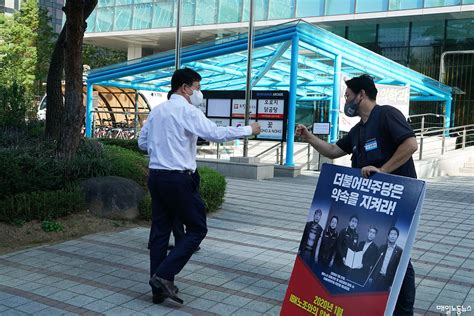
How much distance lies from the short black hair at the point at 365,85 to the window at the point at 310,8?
73.5 feet

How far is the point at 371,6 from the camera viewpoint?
23781mm

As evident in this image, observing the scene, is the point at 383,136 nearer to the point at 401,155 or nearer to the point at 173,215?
the point at 401,155

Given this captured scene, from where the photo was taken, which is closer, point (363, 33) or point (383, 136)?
point (383, 136)

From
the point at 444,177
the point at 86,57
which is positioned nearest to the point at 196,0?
the point at 86,57

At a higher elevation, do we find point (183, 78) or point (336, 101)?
point (336, 101)

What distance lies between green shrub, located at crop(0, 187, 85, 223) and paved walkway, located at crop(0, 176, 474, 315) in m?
0.61

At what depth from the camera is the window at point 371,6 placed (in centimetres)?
2356

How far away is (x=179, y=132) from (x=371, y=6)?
2202cm

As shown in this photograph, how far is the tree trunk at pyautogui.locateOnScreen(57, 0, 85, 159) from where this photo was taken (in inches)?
301

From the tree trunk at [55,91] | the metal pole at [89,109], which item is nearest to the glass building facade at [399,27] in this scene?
the metal pole at [89,109]

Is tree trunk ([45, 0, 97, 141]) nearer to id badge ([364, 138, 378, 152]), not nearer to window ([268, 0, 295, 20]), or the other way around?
id badge ([364, 138, 378, 152])

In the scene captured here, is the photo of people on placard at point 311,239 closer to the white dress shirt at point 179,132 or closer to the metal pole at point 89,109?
the white dress shirt at point 179,132

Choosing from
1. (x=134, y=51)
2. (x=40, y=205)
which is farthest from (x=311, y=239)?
(x=134, y=51)

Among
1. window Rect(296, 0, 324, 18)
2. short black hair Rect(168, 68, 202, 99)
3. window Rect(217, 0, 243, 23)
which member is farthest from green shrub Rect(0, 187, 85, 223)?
window Rect(217, 0, 243, 23)
